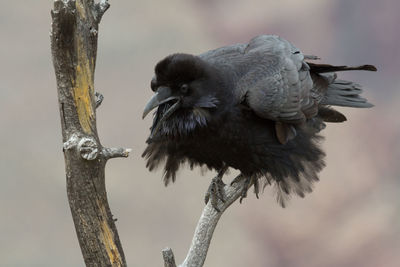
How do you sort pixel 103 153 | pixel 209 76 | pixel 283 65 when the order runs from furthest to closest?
pixel 283 65
pixel 209 76
pixel 103 153

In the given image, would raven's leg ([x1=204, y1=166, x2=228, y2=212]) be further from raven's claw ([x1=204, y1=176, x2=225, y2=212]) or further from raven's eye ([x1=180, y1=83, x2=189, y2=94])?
raven's eye ([x1=180, y1=83, x2=189, y2=94])

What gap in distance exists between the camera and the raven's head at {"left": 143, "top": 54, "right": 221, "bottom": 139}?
119 inches

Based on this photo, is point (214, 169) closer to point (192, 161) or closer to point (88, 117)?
point (192, 161)

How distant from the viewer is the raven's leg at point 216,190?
3.56 m

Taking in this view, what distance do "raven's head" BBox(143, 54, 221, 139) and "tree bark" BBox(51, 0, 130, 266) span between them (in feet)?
0.92

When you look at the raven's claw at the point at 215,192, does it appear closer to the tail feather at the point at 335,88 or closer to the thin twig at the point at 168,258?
the thin twig at the point at 168,258

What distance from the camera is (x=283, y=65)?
11.3 ft

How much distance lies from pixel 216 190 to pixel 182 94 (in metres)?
0.72

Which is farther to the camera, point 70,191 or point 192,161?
point 192,161

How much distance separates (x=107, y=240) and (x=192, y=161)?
0.78 m

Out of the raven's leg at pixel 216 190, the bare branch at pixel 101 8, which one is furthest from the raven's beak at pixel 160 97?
the raven's leg at pixel 216 190

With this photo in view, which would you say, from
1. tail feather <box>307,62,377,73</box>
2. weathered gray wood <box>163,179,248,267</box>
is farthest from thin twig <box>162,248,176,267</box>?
tail feather <box>307,62,377,73</box>

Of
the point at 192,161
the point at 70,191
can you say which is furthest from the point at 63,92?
the point at 192,161

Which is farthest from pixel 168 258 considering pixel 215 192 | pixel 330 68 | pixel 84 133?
pixel 330 68
